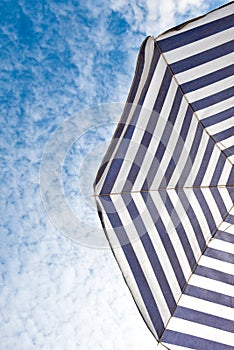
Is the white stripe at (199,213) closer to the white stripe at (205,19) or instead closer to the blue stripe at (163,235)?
the blue stripe at (163,235)

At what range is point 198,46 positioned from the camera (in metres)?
2.45

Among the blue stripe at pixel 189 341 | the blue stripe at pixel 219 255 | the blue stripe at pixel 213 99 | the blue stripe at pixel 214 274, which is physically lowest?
the blue stripe at pixel 189 341

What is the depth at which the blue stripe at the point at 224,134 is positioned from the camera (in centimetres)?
293

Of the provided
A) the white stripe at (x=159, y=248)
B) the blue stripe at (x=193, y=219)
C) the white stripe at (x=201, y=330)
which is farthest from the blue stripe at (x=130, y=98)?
the white stripe at (x=201, y=330)

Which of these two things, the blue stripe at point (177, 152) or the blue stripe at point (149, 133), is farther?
the blue stripe at point (177, 152)

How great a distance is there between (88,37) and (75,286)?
2.60 metres

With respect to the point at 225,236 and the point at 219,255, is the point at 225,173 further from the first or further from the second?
the point at 219,255

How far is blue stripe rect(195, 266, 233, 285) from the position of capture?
2707mm

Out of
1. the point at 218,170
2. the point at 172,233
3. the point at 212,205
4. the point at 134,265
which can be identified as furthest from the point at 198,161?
the point at 134,265

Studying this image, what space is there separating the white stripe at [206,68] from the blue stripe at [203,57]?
0.03 m

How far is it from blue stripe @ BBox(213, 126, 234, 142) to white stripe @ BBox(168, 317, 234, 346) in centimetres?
147

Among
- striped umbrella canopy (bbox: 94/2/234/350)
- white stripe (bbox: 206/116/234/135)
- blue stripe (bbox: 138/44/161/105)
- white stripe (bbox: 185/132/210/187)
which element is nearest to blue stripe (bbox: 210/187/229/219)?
striped umbrella canopy (bbox: 94/2/234/350)

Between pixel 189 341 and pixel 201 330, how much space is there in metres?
0.12

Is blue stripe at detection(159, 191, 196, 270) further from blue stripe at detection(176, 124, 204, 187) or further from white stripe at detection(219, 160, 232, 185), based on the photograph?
white stripe at detection(219, 160, 232, 185)
